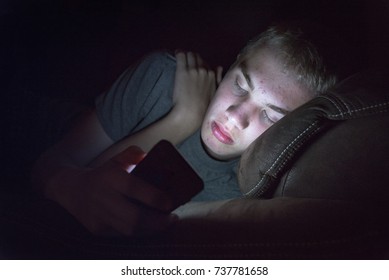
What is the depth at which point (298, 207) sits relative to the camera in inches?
18.0

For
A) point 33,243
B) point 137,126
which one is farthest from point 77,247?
point 137,126

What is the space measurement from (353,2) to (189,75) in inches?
13.1

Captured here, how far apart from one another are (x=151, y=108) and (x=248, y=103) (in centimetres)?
20

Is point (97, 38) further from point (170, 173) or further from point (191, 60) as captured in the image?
point (170, 173)

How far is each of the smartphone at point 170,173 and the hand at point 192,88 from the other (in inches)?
3.0

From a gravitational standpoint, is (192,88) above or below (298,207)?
above

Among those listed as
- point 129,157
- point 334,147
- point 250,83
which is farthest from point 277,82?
point 129,157

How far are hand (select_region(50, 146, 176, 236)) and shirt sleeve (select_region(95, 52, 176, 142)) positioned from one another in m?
0.09

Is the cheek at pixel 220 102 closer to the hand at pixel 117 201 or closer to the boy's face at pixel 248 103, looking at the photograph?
the boy's face at pixel 248 103

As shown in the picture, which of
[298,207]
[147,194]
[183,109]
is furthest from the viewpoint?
[183,109]

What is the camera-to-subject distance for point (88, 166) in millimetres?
654

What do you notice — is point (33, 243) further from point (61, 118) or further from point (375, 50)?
point (375, 50)

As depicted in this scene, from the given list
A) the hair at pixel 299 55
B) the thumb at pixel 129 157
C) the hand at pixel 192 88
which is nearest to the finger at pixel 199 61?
the hand at pixel 192 88

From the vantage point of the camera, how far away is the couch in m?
0.44
